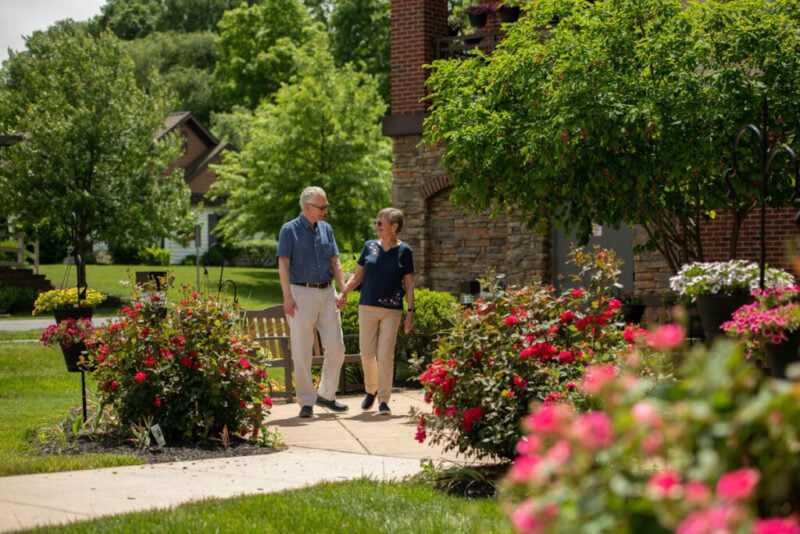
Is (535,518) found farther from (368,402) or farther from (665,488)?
(368,402)

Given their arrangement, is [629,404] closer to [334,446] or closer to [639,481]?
[639,481]

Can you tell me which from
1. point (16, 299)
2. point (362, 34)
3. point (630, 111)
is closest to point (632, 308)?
point (630, 111)

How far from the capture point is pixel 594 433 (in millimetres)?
1756

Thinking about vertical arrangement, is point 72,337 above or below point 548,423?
below

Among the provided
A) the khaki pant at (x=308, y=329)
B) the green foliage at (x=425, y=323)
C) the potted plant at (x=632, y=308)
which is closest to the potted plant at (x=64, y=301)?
the green foliage at (x=425, y=323)

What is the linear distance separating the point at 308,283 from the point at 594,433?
785 centimetres

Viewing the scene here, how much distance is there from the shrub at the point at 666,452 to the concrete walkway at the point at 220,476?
3.84m

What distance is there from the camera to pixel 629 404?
184 cm

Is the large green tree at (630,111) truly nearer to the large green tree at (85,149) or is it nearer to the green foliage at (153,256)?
the large green tree at (85,149)

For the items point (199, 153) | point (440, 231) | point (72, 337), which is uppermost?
point (199, 153)

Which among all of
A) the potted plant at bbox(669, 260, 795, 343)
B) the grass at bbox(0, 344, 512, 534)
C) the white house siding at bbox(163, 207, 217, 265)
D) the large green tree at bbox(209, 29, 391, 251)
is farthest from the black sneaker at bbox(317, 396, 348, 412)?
the white house siding at bbox(163, 207, 217, 265)

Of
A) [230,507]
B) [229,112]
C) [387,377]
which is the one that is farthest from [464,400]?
[229,112]

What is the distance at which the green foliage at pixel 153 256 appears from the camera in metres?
42.7

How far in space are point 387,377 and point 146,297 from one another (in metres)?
2.69
